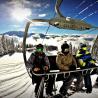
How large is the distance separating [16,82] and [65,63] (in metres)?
0.56

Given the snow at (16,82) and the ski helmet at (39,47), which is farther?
the snow at (16,82)

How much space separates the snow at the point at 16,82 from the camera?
3.77m

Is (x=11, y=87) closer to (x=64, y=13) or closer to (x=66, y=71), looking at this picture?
(x=66, y=71)

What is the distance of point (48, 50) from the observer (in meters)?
3.78

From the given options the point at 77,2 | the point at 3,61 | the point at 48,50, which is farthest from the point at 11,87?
the point at 77,2

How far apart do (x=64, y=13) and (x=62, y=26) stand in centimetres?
27

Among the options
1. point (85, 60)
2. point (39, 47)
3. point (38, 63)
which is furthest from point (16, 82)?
point (85, 60)

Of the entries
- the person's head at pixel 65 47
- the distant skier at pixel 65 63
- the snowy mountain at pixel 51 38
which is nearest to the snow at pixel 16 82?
the distant skier at pixel 65 63

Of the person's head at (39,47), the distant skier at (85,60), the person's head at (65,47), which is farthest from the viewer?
the distant skier at (85,60)

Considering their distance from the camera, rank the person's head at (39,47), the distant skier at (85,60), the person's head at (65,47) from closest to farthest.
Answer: the person's head at (39,47) → the person's head at (65,47) → the distant skier at (85,60)

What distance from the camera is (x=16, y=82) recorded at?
391cm

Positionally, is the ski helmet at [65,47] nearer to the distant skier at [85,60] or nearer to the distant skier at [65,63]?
the distant skier at [65,63]

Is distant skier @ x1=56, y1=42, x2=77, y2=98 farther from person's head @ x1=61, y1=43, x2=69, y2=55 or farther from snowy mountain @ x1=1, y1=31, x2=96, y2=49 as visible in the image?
snowy mountain @ x1=1, y1=31, x2=96, y2=49

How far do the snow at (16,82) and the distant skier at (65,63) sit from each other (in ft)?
0.22
